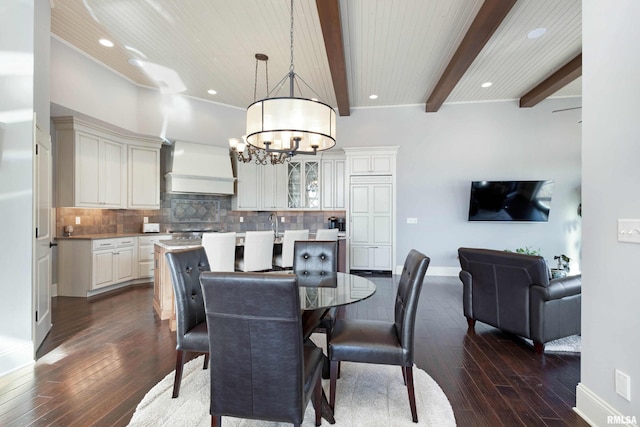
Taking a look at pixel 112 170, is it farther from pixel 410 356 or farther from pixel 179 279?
pixel 410 356

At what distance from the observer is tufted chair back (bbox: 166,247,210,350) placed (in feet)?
6.38

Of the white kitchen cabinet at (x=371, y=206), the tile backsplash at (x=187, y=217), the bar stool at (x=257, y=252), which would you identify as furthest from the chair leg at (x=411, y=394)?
the tile backsplash at (x=187, y=217)

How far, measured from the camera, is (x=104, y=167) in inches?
191

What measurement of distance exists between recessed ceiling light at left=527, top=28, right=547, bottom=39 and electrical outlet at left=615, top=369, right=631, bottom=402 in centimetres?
381

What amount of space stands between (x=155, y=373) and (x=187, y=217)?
4287 millimetres

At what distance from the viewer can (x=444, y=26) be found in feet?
11.3

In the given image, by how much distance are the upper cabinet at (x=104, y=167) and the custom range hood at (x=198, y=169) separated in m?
0.29

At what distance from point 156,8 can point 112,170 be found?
115 inches

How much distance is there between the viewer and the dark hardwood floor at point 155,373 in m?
1.81

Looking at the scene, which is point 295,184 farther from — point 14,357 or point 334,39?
point 14,357

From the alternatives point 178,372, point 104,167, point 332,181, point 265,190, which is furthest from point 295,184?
point 178,372

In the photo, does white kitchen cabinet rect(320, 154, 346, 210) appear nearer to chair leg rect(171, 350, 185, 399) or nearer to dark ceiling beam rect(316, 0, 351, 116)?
dark ceiling beam rect(316, 0, 351, 116)

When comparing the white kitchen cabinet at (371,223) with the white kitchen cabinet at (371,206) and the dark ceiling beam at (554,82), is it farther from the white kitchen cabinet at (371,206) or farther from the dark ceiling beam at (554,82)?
the dark ceiling beam at (554,82)

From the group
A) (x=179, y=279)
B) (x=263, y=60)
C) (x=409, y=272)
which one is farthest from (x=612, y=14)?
(x=263, y=60)
